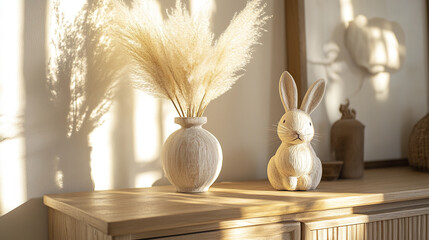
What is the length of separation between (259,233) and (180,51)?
52 cm

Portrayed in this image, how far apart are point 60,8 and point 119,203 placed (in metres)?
0.61

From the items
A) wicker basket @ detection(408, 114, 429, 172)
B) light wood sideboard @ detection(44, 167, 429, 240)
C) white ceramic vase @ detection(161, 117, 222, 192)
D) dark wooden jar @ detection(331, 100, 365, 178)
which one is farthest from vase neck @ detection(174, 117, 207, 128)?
wicker basket @ detection(408, 114, 429, 172)

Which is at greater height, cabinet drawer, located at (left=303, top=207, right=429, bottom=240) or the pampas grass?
the pampas grass

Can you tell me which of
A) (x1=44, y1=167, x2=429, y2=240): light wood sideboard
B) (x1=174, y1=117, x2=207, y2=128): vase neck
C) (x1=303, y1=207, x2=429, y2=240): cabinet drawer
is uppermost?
(x1=174, y1=117, x2=207, y2=128): vase neck

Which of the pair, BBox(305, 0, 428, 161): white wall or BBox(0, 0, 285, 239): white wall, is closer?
BBox(0, 0, 285, 239): white wall

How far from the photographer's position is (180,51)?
52.8 inches

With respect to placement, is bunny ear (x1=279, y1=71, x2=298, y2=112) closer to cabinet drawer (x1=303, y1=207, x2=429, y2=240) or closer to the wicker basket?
cabinet drawer (x1=303, y1=207, x2=429, y2=240)

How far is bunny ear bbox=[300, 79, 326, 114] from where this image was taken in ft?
4.92

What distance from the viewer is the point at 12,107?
4.51ft

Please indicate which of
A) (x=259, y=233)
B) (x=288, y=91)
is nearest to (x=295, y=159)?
(x=288, y=91)

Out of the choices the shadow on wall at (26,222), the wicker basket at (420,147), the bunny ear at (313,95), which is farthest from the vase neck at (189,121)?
the wicker basket at (420,147)

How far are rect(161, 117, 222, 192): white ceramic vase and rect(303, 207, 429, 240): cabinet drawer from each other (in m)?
0.31

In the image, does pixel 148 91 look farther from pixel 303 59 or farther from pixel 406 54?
pixel 406 54

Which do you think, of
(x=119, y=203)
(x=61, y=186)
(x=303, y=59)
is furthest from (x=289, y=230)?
(x=303, y=59)
